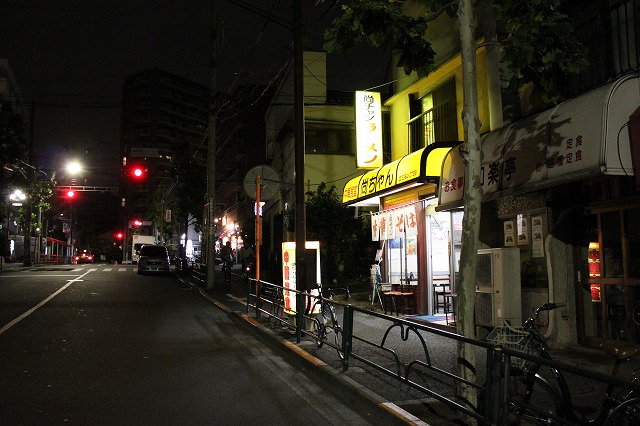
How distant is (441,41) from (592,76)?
5.02 meters

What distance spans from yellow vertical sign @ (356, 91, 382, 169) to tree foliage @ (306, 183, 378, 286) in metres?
7.08

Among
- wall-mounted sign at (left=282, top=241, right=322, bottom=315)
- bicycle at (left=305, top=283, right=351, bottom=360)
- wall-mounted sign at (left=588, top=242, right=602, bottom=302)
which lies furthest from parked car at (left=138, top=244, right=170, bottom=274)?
wall-mounted sign at (left=588, top=242, right=602, bottom=302)

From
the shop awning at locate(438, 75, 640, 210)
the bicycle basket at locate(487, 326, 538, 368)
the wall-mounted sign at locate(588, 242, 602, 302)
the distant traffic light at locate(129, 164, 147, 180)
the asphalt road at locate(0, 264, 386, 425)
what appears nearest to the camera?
the bicycle basket at locate(487, 326, 538, 368)

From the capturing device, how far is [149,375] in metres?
7.71

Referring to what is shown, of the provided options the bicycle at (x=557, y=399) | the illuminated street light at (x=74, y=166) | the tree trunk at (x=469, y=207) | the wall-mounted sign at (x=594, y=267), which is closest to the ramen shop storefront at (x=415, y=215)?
the wall-mounted sign at (x=594, y=267)

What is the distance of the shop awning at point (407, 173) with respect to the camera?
11758mm

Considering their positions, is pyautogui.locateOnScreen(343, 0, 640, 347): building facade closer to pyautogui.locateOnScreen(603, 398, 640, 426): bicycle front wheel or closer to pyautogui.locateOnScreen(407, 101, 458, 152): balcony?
pyautogui.locateOnScreen(407, 101, 458, 152): balcony

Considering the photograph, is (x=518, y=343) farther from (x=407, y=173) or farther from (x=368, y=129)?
(x=368, y=129)

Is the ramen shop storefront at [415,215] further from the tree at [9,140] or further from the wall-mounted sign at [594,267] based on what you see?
the tree at [9,140]

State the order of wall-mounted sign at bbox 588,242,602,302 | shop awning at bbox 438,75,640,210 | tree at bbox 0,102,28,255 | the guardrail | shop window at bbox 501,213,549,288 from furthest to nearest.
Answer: tree at bbox 0,102,28,255 → shop window at bbox 501,213,549,288 → wall-mounted sign at bbox 588,242,602,302 → shop awning at bbox 438,75,640,210 → the guardrail

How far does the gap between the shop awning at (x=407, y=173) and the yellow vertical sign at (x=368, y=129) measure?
1.35ft

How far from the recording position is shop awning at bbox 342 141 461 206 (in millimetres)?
11758

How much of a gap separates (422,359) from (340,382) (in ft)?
6.96

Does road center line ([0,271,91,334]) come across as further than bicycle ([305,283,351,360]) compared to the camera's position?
Yes
